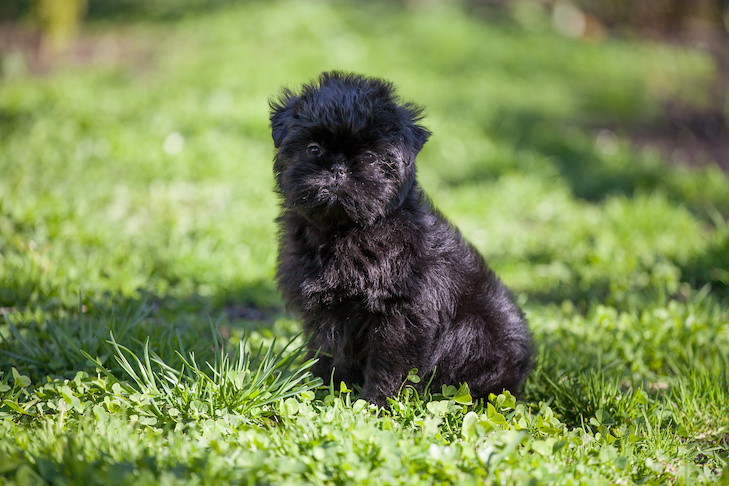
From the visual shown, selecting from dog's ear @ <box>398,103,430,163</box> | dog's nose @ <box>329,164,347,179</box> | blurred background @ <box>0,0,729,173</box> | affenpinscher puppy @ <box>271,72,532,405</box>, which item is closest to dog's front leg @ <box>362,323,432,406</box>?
affenpinscher puppy @ <box>271,72,532,405</box>

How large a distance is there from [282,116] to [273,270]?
1.97 meters

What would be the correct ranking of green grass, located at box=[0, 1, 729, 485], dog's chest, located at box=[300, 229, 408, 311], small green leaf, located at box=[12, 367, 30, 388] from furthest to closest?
small green leaf, located at box=[12, 367, 30, 388] → dog's chest, located at box=[300, 229, 408, 311] → green grass, located at box=[0, 1, 729, 485]

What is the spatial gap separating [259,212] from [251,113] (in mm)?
2245

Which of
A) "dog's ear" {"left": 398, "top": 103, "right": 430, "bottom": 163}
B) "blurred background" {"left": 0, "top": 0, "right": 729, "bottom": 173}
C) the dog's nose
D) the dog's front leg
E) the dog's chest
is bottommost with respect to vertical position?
the dog's front leg

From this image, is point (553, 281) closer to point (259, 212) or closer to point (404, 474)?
point (259, 212)

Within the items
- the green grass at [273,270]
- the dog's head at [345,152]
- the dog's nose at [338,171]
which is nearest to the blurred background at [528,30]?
the green grass at [273,270]

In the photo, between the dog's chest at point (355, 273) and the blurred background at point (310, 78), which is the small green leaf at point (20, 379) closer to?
the blurred background at point (310, 78)

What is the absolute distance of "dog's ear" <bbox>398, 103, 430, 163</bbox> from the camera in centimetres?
295

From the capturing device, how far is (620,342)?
3975mm

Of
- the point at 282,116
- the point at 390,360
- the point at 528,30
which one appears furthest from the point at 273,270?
the point at 528,30

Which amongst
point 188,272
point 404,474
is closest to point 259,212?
point 188,272

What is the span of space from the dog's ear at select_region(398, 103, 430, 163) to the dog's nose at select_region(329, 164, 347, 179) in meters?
0.35

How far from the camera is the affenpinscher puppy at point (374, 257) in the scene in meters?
2.82

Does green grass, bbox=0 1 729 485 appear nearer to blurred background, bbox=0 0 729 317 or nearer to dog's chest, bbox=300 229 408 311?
blurred background, bbox=0 0 729 317
